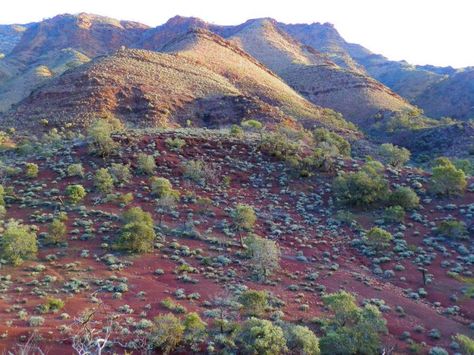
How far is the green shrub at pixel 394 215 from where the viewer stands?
34.6 meters

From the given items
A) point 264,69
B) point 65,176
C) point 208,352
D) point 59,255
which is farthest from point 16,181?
point 264,69

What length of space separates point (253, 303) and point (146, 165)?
64.4 ft

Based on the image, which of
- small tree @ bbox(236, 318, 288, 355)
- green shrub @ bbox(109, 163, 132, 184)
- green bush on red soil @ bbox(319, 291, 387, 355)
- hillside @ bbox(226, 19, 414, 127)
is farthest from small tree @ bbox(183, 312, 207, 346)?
hillside @ bbox(226, 19, 414, 127)

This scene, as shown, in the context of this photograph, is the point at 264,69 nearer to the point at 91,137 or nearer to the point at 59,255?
the point at 91,137

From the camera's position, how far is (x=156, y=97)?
68.3 m

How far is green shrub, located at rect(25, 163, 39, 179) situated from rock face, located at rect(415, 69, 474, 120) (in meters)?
89.2

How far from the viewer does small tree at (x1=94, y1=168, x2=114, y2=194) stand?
3402 centimetres

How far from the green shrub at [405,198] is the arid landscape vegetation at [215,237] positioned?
0.09 metres

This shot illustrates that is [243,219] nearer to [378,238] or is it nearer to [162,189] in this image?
[162,189]

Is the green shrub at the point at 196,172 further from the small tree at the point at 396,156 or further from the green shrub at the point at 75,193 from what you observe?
the small tree at the point at 396,156

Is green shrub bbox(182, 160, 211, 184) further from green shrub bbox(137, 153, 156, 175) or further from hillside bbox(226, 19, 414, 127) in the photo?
hillside bbox(226, 19, 414, 127)

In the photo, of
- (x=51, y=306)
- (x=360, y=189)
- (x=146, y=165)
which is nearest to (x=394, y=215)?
(x=360, y=189)

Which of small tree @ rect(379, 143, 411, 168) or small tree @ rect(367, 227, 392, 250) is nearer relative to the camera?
small tree @ rect(367, 227, 392, 250)

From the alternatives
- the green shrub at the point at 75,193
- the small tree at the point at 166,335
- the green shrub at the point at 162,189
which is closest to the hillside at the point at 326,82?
the green shrub at the point at 162,189
